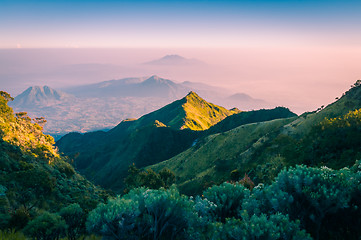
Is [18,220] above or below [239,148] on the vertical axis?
above

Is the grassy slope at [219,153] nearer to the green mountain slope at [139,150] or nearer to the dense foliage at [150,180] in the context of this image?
the dense foliage at [150,180]

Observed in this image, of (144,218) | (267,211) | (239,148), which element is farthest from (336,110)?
(144,218)

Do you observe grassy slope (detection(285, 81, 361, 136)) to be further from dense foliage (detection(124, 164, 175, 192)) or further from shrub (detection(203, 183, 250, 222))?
dense foliage (detection(124, 164, 175, 192))

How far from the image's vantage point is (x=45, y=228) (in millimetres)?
16547

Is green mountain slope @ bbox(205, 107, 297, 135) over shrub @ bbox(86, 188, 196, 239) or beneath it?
beneath

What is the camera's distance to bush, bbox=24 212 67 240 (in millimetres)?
16422

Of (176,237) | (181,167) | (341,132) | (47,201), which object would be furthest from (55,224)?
(181,167)

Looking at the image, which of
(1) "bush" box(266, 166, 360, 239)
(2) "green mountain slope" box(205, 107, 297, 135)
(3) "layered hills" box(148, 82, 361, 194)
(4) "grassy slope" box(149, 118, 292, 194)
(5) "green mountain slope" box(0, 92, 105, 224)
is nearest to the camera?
(1) "bush" box(266, 166, 360, 239)

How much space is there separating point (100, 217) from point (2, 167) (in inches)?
1010

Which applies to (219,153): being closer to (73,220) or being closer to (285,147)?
(285,147)

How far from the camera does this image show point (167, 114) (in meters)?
186

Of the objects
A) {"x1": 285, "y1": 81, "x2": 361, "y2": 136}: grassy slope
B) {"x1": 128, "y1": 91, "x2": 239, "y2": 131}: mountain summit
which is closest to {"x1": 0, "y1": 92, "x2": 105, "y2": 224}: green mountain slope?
{"x1": 285, "y1": 81, "x2": 361, "y2": 136}: grassy slope

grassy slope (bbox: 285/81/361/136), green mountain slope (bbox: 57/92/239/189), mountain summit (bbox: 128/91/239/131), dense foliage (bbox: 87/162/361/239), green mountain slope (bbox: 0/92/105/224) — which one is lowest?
green mountain slope (bbox: 57/92/239/189)

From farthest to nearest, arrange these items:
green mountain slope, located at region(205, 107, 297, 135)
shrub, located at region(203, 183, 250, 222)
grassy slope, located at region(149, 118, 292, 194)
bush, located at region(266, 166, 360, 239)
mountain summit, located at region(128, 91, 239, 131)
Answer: mountain summit, located at region(128, 91, 239, 131)
green mountain slope, located at region(205, 107, 297, 135)
grassy slope, located at region(149, 118, 292, 194)
shrub, located at region(203, 183, 250, 222)
bush, located at region(266, 166, 360, 239)
